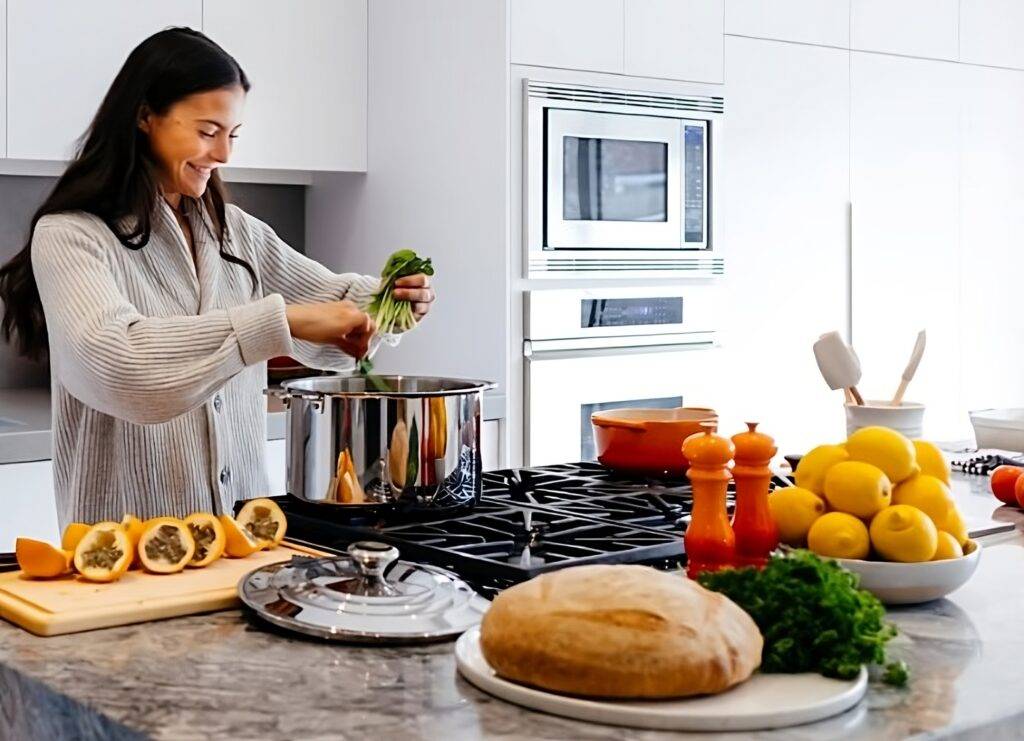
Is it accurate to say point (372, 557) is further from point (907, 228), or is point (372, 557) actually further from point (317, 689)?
point (907, 228)

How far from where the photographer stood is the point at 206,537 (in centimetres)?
156

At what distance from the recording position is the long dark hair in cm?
213

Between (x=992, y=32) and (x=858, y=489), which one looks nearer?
(x=858, y=489)

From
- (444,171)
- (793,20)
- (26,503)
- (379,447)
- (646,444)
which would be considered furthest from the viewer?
(793,20)

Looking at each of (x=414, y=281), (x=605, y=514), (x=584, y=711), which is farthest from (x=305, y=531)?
(x=584, y=711)

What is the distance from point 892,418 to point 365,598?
1161 millimetres

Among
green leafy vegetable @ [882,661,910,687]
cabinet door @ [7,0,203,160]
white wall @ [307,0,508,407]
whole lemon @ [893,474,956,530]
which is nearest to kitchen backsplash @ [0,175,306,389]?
white wall @ [307,0,508,407]

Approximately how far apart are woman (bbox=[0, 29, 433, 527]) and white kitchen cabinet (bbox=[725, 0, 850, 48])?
6.20 ft

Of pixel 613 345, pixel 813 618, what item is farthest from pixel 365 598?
pixel 613 345

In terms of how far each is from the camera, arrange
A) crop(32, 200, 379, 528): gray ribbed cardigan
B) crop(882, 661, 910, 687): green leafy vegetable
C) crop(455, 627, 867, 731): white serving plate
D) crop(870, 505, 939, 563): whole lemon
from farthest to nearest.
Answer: crop(32, 200, 379, 528): gray ribbed cardigan → crop(870, 505, 939, 563): whole lemon → crop(882, 661, 910, 687): green leafy vegetable → crop(455, 627, 867, 731): white serving plate

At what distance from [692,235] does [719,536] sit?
2.36m

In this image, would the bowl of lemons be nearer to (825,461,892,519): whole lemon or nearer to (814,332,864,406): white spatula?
(825,461,892,519): whole lemon

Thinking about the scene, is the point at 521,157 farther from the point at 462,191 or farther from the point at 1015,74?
the point at 1015,74

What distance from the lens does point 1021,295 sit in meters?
4.68
